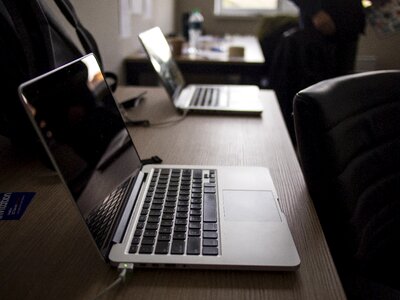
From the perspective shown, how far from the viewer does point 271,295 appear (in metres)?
0.47

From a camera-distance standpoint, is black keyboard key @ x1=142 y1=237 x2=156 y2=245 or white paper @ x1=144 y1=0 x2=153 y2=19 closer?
black keyboard key @ x1=142 y1=237 x2=156 y2=245

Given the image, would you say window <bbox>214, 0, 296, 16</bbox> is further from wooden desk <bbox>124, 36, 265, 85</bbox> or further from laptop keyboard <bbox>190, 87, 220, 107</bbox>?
laptop keyboard <bbox>190, 87, 220, 107</bbox>

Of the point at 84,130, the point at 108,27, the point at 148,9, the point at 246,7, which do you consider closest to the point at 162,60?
the point at 108,27

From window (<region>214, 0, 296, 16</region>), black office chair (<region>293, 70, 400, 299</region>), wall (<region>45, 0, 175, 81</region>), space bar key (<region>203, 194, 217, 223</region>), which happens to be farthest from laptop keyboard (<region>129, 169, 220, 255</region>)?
window (<region>214, 0, 296, 16</region>)

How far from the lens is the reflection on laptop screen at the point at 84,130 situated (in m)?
0.49

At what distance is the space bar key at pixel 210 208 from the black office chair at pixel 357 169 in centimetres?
20

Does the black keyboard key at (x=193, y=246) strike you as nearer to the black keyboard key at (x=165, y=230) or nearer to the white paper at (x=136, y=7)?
the black keyboard key at (x=165, y=230)

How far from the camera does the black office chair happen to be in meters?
0.69

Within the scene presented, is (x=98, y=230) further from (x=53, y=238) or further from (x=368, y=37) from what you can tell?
(x=368, y=37)

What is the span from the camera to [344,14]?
6.05 ft

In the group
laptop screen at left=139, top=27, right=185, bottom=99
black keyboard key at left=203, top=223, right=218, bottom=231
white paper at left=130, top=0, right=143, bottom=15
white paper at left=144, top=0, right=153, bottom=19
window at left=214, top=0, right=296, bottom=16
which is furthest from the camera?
window at left=214, top=0, right=296, bottom=16

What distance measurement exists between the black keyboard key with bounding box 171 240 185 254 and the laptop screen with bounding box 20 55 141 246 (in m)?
0.13

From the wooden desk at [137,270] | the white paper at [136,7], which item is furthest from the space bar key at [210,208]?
the white paper at [136,7]

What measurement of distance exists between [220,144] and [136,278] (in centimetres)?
53
